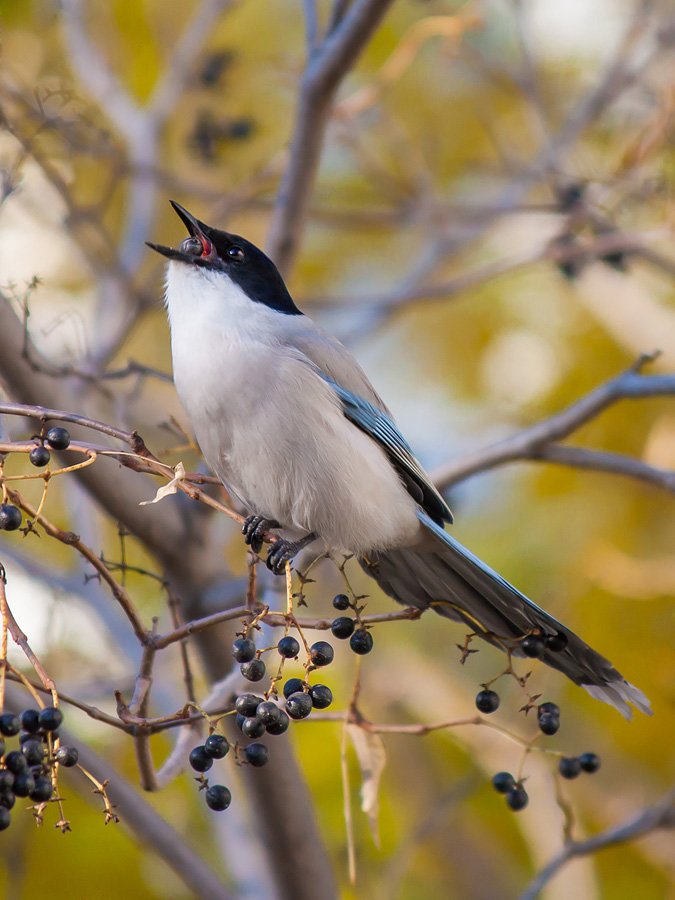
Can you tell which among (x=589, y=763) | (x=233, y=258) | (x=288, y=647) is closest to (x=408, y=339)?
(x=233, y=258)

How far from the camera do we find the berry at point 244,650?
2.64 metres

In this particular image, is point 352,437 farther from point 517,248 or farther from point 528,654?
point 517,248

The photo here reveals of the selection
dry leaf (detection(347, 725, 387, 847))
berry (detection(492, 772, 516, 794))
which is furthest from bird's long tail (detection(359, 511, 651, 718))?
dry leaf (detection(347, 725, 387, 847))

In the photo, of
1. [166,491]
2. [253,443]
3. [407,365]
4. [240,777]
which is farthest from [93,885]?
[407,365]

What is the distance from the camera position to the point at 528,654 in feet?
11.5

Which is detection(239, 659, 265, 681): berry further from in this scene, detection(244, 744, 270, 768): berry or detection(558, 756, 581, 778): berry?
detection(558, 756, 581, 778): berry

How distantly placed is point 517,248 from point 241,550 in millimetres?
3002

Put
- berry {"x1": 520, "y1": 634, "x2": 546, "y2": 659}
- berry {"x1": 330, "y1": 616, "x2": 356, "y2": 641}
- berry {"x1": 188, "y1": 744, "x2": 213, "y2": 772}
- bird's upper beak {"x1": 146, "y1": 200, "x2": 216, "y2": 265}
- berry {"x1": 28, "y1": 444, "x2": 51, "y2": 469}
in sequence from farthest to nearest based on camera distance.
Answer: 1. bird's upper beak {"x1": 146, "y1": 200, "x2": 216, "y2": 265}
2. berry {"x1": 520, "y1": 634, "x2": 546, "y2": 659}
3. berry {"x1": 330, "y1": 616, "x2": 356, "y2": 641}
4. berry {"x1": 188, "y1": 744, "x2": 213, "y2": 772}
5. berry {"x1": 28, "y1": 444, "x2": 51, "y2": 469}

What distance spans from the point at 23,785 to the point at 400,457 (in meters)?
2.33

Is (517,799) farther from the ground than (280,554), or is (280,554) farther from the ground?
(280,554)

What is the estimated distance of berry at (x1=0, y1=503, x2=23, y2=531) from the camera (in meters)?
2.29

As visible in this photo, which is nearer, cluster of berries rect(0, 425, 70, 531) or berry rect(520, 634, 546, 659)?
cluster of berries rect(0, 425, 70, 531)

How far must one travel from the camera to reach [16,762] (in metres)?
2.25

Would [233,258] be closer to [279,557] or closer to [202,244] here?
[202,244]
